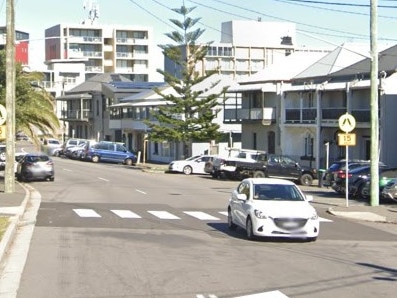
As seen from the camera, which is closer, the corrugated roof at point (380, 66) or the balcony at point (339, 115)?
the corrugated roof at point (380, 66)

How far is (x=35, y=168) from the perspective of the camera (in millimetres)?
41531

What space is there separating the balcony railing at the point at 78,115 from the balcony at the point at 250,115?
33722 mm

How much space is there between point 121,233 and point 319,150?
3424cm

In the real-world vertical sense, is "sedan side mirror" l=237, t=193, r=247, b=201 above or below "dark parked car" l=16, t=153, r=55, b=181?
above

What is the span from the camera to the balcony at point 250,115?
58094mm

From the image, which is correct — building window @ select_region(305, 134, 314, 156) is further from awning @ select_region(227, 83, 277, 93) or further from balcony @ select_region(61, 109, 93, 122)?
balcony @ select_region(61, 109, 93, 122)

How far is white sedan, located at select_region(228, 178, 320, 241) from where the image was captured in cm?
1786

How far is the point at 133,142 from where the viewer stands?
80.6 meters

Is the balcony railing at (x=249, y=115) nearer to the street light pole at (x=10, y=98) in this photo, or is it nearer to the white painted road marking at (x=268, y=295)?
the street light pole at (x=10, y=98)

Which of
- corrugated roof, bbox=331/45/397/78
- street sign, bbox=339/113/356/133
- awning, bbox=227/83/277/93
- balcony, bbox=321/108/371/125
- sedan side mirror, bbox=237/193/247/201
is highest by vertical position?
corrugated roof, bbox=331/45/397/78

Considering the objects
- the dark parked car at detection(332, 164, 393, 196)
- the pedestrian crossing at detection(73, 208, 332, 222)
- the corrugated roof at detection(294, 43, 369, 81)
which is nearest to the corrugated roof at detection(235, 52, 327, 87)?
the corrugated roof at detection(294, 43, 369, 81)

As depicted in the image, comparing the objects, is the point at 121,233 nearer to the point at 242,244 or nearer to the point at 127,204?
the point at 242,244

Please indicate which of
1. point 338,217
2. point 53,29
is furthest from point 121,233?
point 53,29

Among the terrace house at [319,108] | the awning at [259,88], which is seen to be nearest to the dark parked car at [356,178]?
the terrace house at [319,108]
